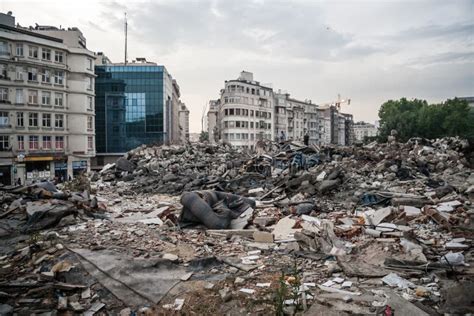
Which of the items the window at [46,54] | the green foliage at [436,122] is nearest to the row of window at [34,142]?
the window at [46,54]

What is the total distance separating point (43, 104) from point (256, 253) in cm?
3022

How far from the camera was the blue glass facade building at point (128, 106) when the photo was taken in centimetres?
4200

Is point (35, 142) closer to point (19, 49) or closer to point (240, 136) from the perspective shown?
point (19, 49)

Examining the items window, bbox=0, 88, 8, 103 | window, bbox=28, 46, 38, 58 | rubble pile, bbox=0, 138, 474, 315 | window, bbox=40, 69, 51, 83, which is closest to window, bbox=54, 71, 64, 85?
window, bbox=40, 69, 51, 83

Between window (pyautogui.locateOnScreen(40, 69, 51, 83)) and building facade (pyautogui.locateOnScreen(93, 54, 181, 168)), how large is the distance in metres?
11.3

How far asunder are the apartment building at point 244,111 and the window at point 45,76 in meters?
26.1

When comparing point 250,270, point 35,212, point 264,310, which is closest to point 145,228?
point 35,212

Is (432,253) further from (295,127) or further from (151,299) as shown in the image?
(295,127)

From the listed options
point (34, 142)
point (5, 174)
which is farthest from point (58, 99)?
point (5, 174)

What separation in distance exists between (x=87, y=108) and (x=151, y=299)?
3330cm

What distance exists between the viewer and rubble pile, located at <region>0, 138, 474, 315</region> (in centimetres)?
452

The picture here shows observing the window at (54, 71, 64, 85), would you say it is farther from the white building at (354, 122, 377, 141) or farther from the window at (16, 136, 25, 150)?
the white building at (354, 122, 377, 141)

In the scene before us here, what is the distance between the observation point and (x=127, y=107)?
4231 centimetres

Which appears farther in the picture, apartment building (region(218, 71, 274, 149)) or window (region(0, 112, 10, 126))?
apartment building (region(218, 71, 274, 149))
